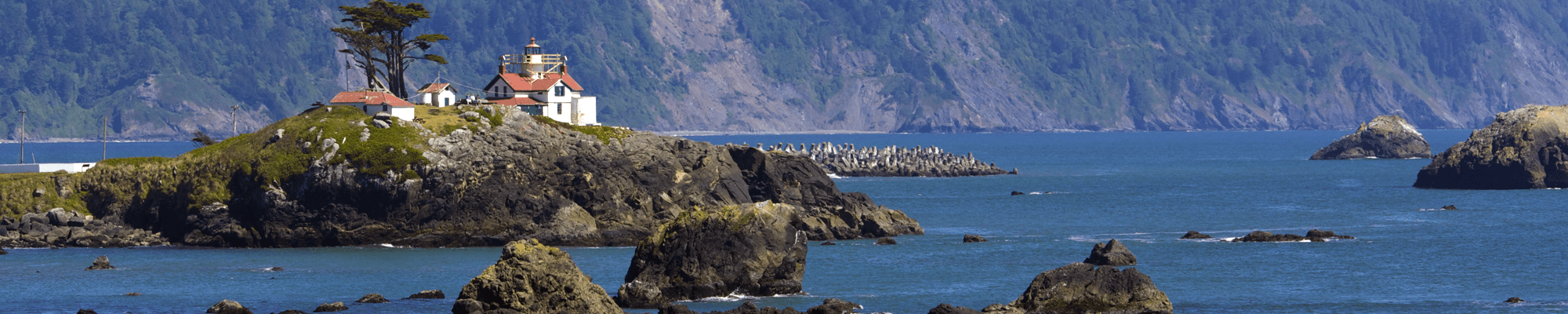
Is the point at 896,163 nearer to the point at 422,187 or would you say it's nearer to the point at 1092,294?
the point at 422,187

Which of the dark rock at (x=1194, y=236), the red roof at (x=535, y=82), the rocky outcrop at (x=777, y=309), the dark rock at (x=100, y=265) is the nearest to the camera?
the rocky outcrop at (x=777, y=309)

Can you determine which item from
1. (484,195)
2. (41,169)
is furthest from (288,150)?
(41,169)

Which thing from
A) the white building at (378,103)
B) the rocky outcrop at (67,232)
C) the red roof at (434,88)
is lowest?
the rocky outcrop at (67,232)

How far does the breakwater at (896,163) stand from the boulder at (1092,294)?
113 meters

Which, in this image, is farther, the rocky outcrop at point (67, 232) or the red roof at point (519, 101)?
the red roof at point (519, 101)

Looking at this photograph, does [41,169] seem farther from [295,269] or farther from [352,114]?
[295,269]

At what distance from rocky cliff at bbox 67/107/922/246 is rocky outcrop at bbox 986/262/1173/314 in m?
31.1

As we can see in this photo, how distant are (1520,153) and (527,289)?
321 ft

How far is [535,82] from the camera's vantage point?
94562 mm

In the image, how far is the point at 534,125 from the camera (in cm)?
8369

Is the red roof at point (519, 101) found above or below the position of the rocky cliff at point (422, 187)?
above

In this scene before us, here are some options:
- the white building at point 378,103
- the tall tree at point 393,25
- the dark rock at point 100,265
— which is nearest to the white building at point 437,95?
the tall tree at point 393,25

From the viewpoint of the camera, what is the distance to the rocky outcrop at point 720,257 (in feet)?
180

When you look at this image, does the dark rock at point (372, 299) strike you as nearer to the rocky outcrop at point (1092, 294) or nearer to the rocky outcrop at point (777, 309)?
the rocky outcrop at point (777, 309)
